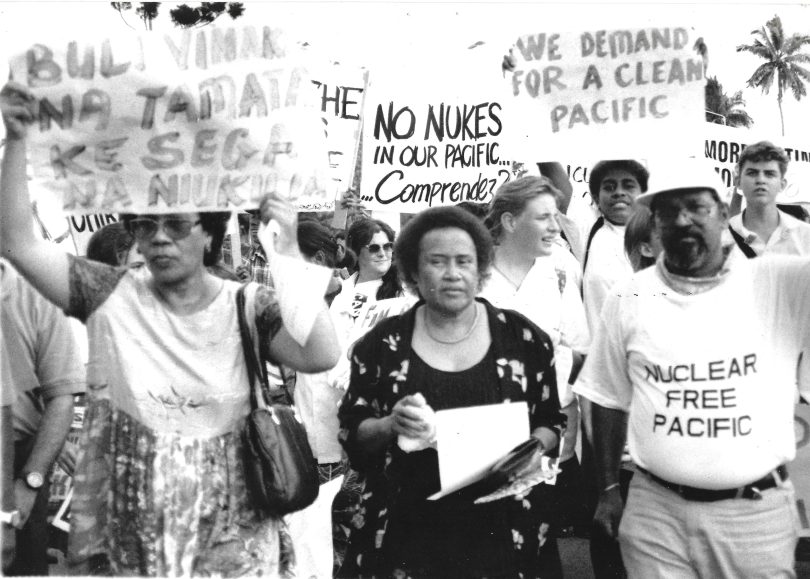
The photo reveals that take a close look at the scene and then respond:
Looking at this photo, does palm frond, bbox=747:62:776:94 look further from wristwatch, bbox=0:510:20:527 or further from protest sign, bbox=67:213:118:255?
wristwatch, bbox=0:510:20:527

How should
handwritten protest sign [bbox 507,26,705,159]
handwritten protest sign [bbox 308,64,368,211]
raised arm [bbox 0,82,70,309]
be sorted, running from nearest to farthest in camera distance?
1. raised arm [bbox 0,82,70,309]
2. handwritten protest sign [bbox 507,26,705,159]
3. handwritten protest sign [bbox 308,64,368,211]

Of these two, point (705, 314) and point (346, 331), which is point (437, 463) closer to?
point (705, 314)

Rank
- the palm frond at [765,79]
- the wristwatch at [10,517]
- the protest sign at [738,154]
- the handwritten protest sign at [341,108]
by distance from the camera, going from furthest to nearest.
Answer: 1. the palm frond at [765,79]
2. the handwritten protest sign at [341,108]
3. the protest sign at [738,154]
4. the wristwatch at [10,517]

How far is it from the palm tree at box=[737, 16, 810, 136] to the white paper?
1.91m

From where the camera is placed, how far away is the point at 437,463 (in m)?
3.78

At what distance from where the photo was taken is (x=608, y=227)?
555 centimetres

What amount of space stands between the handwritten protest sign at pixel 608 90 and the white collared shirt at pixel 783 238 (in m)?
0.99

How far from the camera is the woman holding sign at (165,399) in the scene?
3.39 m

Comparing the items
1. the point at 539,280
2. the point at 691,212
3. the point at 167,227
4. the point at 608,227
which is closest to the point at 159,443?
the point at 167,227

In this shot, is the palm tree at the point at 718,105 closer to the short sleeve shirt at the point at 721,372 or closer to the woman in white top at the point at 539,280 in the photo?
the woman in white top at the point at 539,280

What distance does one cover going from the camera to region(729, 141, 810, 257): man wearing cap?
5.41 meters

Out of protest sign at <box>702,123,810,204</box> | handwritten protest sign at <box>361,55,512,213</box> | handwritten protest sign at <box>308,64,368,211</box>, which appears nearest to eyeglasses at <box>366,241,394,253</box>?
handwritten protest sign at <box>361,55,512,213</box>

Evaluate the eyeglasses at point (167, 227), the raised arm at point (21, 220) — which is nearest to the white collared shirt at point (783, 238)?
the eyeglasses at point (167, 227)

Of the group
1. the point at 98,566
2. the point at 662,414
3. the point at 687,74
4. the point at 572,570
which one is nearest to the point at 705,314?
the point at 662,414
